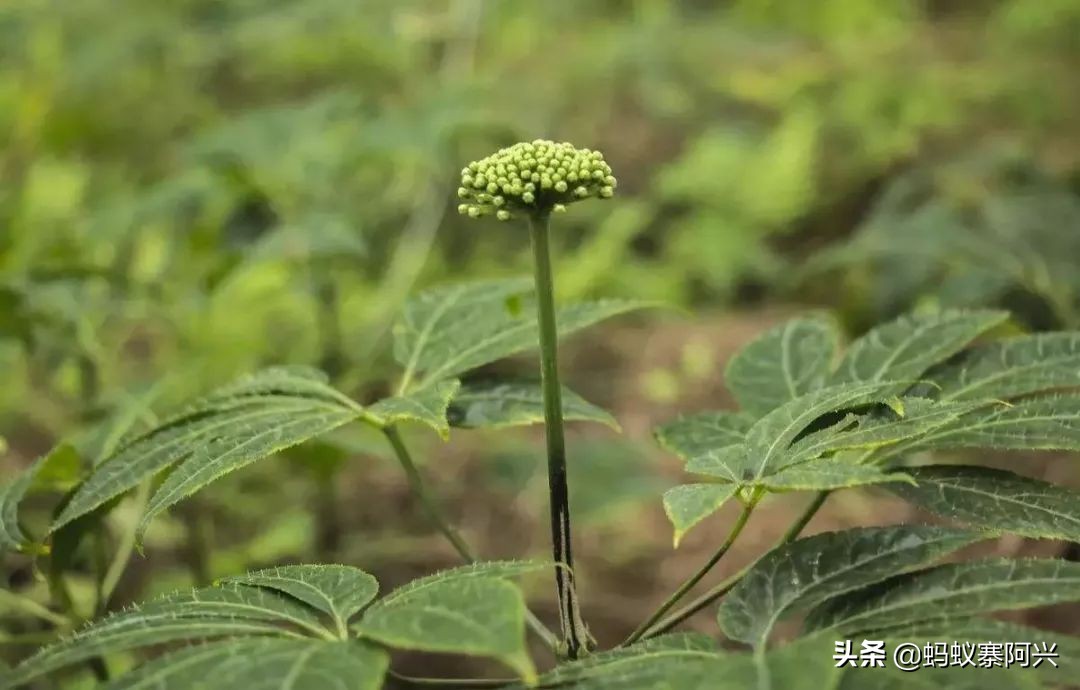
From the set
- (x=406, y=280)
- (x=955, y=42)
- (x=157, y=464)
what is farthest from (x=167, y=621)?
(x=955, y=42)

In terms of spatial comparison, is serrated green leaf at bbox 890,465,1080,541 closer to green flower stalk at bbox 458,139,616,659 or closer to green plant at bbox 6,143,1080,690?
green plant at bbox 6,143,1080,690

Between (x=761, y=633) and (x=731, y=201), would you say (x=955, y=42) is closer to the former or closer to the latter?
(x=731, y=201)

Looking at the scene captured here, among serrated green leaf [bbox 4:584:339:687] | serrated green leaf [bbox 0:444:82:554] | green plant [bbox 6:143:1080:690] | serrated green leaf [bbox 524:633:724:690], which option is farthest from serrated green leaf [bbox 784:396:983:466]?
serrated green leaf [bbox 0:444:82:554]

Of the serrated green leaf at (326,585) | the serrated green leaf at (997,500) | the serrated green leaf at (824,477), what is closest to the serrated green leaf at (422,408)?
the serrated green leaf at (326,585)

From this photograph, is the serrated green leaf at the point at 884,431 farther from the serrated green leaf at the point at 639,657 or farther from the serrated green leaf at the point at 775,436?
the serrated green leaf at the point at 639,657

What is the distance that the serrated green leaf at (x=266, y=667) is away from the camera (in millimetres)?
554

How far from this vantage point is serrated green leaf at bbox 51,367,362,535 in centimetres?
74

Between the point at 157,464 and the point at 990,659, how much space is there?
27.3 inches

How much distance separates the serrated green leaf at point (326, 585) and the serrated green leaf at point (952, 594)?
0.34m

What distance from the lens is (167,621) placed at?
65 cm

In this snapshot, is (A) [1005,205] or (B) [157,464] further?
(A) [1005,205]

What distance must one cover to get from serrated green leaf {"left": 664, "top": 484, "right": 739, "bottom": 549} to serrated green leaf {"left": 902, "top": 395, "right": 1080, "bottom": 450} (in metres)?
0.26

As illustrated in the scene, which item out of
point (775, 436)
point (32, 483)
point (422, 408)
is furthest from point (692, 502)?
point (32, 483)

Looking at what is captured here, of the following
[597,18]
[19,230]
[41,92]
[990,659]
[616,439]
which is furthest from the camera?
[597,18]
